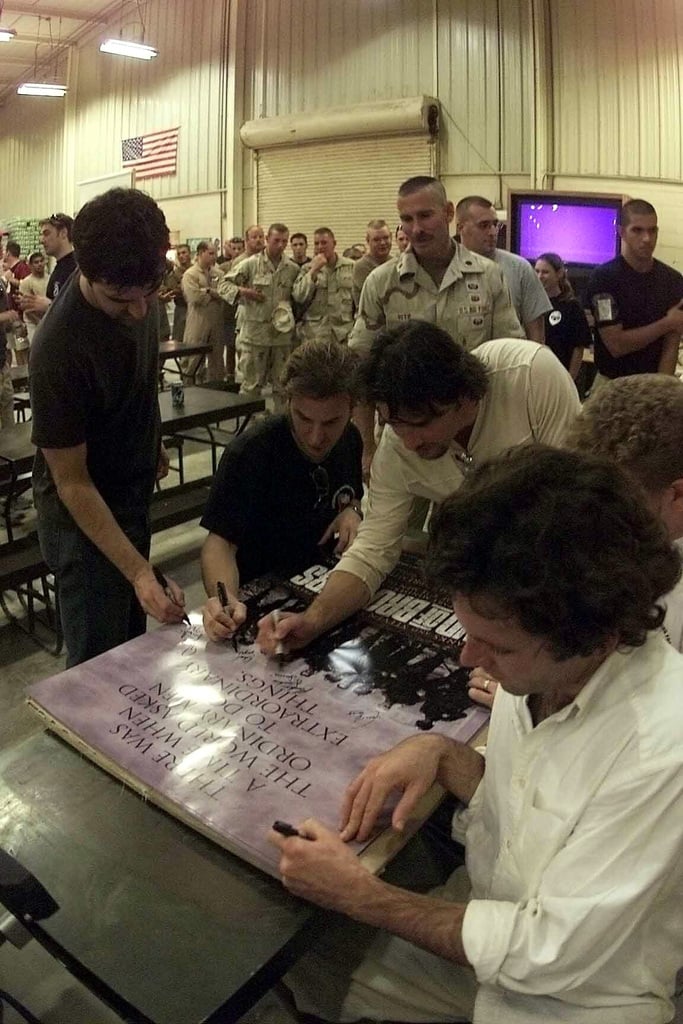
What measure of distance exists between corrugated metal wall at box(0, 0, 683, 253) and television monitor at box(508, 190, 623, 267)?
1.06 m

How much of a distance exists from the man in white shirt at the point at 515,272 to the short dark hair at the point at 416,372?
209cm

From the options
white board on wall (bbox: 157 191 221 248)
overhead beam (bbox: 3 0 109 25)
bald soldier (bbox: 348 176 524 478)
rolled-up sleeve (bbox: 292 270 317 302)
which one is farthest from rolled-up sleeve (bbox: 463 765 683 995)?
overhead beam (bbox: 3 0 109 25)

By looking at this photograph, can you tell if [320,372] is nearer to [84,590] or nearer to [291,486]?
[291,486]

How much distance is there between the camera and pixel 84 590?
1772 mm

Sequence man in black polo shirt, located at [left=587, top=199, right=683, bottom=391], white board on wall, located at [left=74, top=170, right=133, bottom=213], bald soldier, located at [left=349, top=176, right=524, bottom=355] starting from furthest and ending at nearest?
white board on wall, located at [left=74, top=170, right=133, bottom=213]
man in black polo shirt, located at [left=587, top=199, right=683, bottom=391]
bald soldier, located at [left=349, top=176, right=524, bottom=355]

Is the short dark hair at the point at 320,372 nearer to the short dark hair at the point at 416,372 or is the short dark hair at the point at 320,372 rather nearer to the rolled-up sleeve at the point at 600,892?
the short dark hair at the point at 416,372

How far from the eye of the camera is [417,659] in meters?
1.39

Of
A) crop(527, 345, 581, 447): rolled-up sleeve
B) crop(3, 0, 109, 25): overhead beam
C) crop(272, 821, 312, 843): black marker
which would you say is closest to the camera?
crop(272, 821, 312, 843): black marker

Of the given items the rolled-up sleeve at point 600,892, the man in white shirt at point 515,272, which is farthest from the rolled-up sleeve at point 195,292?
the rolled-up sleeve at point 600,892

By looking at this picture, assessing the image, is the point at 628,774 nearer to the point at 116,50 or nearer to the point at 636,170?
the point at 636,170

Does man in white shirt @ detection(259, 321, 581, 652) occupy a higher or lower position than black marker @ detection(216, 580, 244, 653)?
higher

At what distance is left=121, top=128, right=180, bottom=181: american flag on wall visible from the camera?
11156 millimetres

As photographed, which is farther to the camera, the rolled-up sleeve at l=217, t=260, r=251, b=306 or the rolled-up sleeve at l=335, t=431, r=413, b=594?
the rolled-up sleeve at l=217, t=260, r=251, b=306

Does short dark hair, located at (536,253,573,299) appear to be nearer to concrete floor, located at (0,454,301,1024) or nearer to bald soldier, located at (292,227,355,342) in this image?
concrete floor, located at (0,454,301,1024)
